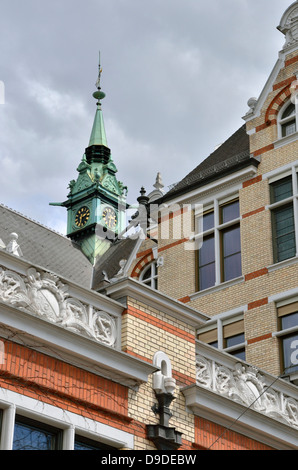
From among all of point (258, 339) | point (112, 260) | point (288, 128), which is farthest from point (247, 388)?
point (112, 260)

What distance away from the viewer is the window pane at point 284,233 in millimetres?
23941

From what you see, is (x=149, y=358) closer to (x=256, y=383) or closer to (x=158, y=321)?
(x=158, y=321)

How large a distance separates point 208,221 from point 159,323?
11.3m

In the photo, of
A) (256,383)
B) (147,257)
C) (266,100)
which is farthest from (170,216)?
(256,383)

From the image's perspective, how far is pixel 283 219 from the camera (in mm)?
24484

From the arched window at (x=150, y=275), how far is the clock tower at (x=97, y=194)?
2052cm

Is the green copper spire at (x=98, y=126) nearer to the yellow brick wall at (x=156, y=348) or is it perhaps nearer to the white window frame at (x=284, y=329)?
the white window frame at (x=284, y=329)

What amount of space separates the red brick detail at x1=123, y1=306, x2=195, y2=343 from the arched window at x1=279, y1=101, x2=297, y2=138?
37.4ft

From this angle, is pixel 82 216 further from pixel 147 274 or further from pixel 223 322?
pixel 223 322

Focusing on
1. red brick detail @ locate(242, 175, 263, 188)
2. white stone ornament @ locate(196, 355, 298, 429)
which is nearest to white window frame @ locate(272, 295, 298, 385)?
red brick detail @ locate(242, 175, 263, 188)

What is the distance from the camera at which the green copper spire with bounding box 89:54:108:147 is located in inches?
2226

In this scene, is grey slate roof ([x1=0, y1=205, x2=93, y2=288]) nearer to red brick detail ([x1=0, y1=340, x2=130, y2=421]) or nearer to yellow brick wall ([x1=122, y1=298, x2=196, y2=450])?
yellow brick wall ([x1=122, y1=298, x2=196, y2=450])

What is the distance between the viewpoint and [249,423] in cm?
1562

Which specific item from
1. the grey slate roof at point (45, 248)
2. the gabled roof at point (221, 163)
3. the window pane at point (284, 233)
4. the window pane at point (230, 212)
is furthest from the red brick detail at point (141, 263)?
the grey slate roof at point (45, 248)
